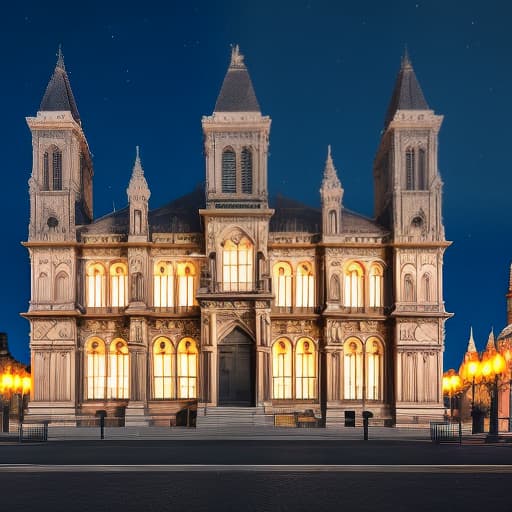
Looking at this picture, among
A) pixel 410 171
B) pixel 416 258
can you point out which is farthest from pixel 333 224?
pixel 410 171

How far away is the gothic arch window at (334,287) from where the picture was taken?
63.3 metres

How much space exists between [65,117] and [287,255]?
681 inches

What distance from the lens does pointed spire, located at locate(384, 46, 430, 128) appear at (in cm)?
6569

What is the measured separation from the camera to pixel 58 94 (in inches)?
2601

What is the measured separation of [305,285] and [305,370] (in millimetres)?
5605

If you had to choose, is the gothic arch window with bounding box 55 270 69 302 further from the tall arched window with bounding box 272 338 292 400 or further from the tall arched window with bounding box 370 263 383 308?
the tall arched window with bounding box 370 263 383 308

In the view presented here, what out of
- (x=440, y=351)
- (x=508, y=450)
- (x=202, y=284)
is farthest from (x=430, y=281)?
(x=508, y=450)

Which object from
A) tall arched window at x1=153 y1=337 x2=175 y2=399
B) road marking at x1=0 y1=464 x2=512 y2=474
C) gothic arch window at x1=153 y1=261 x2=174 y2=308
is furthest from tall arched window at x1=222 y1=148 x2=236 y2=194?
road marking at x1=0 y1=464 x2=512 y2=474

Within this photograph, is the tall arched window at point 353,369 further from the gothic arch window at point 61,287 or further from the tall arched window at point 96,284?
the gothic arch window at point 61,287

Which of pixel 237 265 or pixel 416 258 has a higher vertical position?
pixel 416 258

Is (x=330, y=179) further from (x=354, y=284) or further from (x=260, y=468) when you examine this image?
(x=260, y=468)

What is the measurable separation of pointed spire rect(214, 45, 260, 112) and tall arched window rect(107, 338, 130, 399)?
55.4ft

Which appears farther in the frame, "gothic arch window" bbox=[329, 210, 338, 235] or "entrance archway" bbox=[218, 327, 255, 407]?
"gothic arch window" bbox=[329, 210, 338, 235]

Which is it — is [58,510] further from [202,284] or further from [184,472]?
[202,284]
